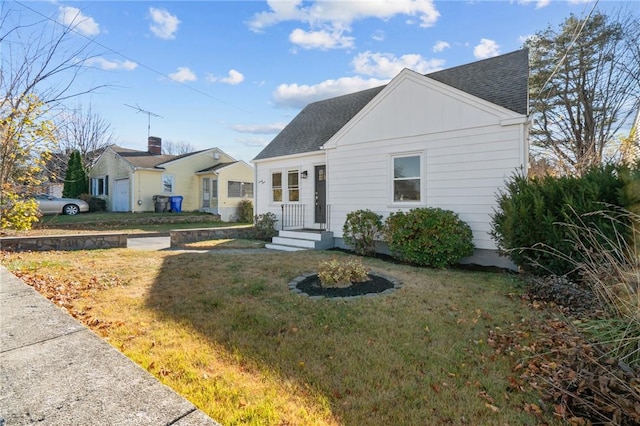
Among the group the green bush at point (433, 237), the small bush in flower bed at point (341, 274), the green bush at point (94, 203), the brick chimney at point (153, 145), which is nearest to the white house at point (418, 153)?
the green bush at point (433, 237)

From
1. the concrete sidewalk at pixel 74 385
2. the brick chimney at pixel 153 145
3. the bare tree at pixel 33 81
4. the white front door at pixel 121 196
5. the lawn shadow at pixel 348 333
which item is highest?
the brick chimney at pixel 153 145

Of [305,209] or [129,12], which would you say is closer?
[129,12]

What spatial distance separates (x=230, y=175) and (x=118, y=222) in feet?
23.6

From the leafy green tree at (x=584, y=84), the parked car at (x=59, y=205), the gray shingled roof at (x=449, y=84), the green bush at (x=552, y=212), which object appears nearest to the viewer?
the green bush at (x=552, y=212)

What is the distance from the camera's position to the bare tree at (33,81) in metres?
6.86

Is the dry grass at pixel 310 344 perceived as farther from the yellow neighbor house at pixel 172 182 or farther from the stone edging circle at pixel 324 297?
the yellow neighbor house at pixel 172 182

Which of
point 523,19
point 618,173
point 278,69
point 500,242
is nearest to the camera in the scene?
point 618,173

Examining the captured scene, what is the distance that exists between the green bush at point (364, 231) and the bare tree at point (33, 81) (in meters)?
6.94

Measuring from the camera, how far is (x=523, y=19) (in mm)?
7402

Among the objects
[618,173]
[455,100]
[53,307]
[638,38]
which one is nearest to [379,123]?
[455,100]

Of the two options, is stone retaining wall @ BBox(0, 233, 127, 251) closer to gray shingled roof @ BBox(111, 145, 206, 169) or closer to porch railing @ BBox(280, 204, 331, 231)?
porch railing @ BBox(280, 204, 331, 231)

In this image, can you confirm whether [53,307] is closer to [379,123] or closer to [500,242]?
[500,242]

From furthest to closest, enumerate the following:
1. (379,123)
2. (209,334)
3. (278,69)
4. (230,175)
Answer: (230,175), (278,69), (379,123), (209,334)

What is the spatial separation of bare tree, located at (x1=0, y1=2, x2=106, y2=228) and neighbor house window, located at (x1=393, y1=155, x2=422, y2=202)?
7.52m
